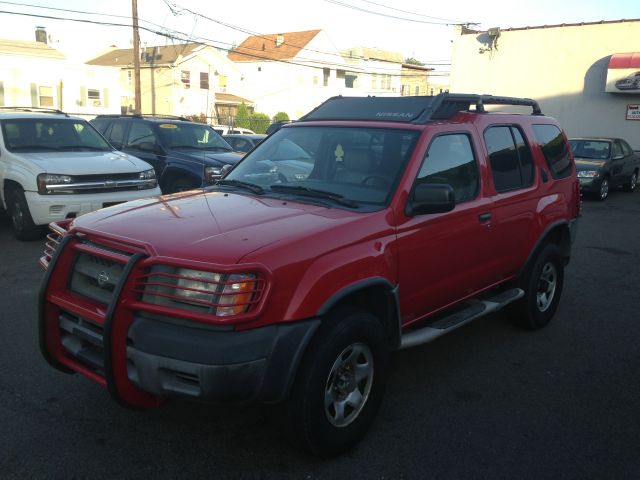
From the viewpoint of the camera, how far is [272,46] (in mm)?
51656

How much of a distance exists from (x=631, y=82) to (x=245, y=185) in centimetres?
2167

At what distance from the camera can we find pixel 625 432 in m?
3.63

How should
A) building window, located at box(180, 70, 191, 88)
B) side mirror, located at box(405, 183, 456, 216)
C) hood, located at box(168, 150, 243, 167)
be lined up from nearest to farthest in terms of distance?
side mirror, located at box(405, 183, 456, 216), hood, located at box(168, 150, 243, 167), building window, located at box(180, 70, 191, 88)

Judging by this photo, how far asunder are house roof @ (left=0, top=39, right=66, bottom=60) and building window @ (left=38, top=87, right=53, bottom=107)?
6.81ft

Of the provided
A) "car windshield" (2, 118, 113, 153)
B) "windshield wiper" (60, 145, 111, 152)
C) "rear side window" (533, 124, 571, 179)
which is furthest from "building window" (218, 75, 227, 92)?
"rear side window" (533, 124, 571, 179)

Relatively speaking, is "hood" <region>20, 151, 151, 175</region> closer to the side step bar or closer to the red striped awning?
the side step bar

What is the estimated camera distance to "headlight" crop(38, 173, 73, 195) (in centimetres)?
775

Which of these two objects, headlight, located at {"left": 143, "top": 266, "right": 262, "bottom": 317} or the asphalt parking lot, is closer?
headlight, located at {"left": 143, "top": 266, "right": 262, "bottom": 317}

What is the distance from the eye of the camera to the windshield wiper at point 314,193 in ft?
12.0

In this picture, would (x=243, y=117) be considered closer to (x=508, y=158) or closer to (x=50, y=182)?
(x=50, y=182)

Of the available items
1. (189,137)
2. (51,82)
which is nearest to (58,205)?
(189,137)

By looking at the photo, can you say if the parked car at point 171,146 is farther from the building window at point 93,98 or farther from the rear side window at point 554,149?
the building window at point 93,98

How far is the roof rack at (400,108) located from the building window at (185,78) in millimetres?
41319

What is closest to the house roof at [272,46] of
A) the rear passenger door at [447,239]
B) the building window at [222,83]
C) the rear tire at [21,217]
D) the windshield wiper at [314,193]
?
the building window at [222,83]
